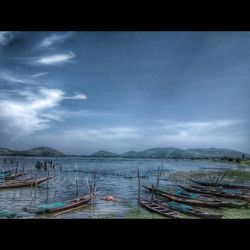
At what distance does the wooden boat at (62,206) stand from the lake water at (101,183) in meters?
0.09

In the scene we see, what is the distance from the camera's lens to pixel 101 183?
4859 mm

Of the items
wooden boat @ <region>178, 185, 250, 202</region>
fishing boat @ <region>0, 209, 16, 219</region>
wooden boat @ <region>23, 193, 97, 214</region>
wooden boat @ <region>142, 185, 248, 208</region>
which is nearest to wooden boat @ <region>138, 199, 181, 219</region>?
wooden boat @ <region>142, 185, 248, 208</region>

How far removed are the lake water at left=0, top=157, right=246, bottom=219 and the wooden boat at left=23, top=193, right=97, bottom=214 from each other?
0.09 meters

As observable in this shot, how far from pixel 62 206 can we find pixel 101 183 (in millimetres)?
778

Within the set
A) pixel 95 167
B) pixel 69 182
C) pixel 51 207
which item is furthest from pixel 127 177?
pixel 51 207

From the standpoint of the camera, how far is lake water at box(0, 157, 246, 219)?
421cm

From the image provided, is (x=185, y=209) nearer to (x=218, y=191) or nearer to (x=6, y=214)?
(x=218, y=191)

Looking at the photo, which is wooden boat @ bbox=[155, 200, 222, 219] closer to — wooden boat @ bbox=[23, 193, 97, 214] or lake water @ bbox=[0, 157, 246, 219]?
lake water @ bbox=[0, 157, 246, 219]

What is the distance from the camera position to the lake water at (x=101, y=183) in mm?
4207

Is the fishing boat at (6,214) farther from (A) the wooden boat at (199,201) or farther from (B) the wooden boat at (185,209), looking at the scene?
(A) the wooden boat at (199,201)
